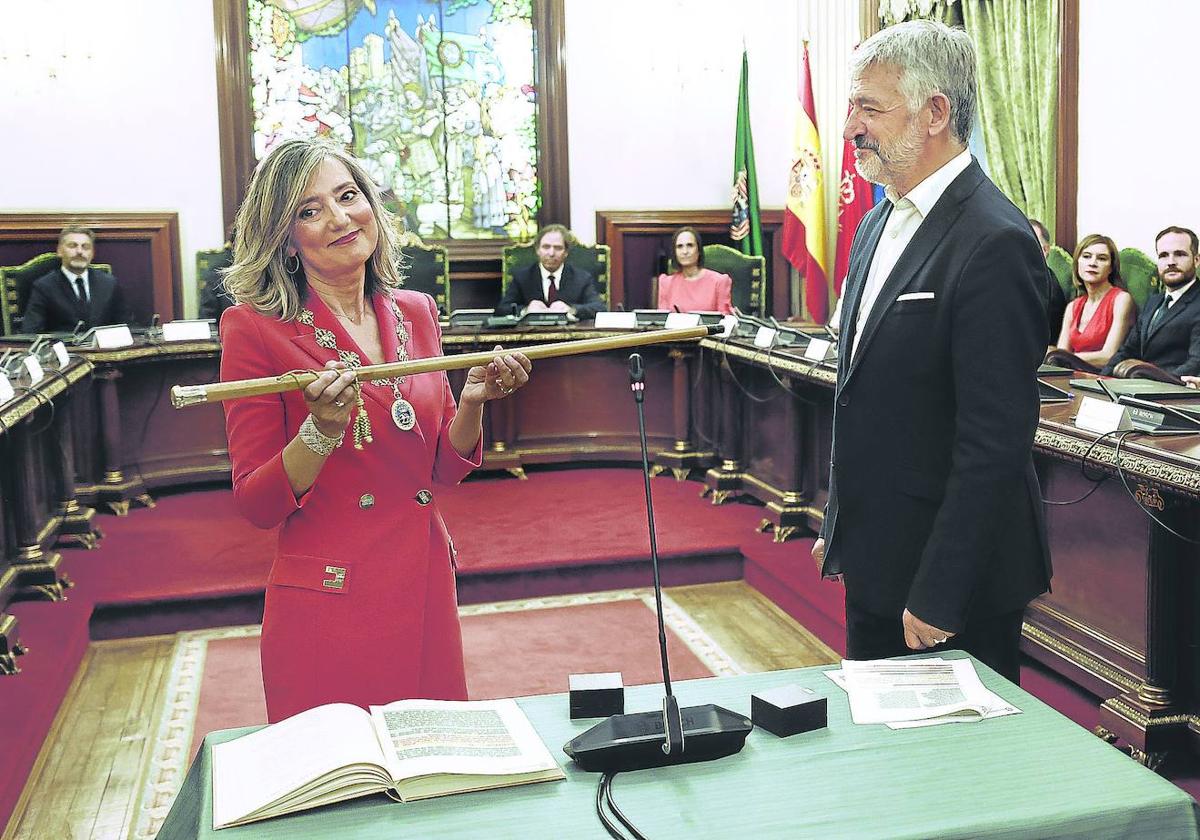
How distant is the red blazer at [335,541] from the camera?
64.3 inches

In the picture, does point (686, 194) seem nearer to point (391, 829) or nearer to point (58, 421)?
point (58, 421)

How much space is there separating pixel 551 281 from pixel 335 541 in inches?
215

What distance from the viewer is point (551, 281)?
704 centimetres

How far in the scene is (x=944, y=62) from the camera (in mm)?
1604

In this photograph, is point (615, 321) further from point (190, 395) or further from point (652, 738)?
point (652, 738)

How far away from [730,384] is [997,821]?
455 centimetres

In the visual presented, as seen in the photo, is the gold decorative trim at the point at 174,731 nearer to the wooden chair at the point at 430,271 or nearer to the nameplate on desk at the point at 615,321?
the nameplate on desk at the point at 615,321

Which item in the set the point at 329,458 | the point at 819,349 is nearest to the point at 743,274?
the point at 819,349

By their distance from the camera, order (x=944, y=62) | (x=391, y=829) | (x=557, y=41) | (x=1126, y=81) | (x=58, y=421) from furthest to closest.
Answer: (x=557, y=41)
(x=1126, y=81)
(x=58, y=421)
(x=944, y=62)
(x=391, y=829)

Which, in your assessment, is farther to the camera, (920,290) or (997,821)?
(920,290)

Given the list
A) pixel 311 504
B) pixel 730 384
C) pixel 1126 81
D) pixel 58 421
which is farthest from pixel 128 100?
pixel 311 504

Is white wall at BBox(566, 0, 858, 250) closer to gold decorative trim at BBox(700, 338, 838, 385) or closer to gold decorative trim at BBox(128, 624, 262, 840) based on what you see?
gold decorative trim at BBox(700, 338, 838, 385)

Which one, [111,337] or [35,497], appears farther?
[111,337]

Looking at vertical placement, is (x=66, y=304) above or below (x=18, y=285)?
below
